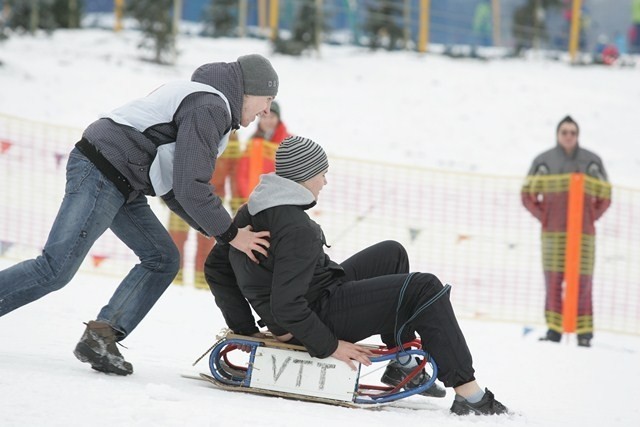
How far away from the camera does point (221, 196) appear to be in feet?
26.8

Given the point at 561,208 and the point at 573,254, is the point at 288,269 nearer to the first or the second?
the point at 573,254

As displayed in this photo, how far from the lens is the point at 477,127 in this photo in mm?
17828

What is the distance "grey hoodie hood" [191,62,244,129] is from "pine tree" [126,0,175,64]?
1620cm

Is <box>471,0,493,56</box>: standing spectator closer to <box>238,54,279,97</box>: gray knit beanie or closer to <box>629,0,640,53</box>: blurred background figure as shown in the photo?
<box>629,0,640,53</box>: blurred background figure

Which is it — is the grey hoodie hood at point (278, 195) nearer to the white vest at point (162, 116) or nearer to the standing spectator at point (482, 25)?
the white vest at point (162, 116)

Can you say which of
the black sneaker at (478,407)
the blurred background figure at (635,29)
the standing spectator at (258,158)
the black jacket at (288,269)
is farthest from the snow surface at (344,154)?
the blurred background figure at (635,29)

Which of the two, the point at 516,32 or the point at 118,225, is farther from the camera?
the point at 516,32

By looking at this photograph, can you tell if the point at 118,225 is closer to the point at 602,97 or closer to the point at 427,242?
the point at 427,242

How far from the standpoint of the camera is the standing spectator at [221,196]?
8008 millimetres

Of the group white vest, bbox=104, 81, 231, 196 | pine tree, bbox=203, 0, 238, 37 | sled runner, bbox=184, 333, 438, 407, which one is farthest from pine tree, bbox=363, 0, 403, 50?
sled runner, bbox=184, 333, 438, 407

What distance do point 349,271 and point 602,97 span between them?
17.3m

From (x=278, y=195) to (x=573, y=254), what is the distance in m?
4.31

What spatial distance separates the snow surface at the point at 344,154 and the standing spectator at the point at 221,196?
0.94 ft

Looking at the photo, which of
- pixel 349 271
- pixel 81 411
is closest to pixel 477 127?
pixel 349 271
